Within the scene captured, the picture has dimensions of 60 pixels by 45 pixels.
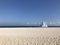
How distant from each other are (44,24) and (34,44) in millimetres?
71531

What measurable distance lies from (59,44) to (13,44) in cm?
338

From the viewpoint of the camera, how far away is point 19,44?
1194 cm

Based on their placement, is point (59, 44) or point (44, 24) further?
point (44, 24)

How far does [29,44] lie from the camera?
1191cm

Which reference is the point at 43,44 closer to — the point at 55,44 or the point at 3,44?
the point at 55,44

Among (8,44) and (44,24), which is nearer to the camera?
(8,44)

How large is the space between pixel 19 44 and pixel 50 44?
7.48ft

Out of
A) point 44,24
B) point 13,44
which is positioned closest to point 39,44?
point 13,44

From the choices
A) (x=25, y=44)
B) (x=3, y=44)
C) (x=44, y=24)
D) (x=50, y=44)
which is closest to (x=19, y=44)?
(x=25, y=44)

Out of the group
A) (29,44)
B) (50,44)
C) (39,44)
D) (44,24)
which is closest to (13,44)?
(29,44)

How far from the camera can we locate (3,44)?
468 inches

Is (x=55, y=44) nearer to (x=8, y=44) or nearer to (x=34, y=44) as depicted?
(x=34, y=44)

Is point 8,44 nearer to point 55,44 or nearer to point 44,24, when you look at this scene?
point 55,44

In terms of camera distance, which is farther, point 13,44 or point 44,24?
point 44,24
